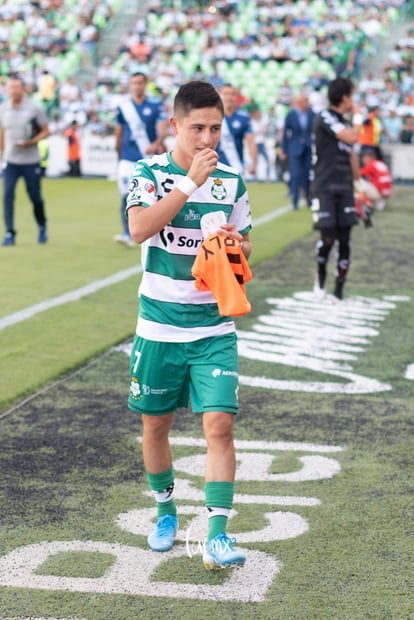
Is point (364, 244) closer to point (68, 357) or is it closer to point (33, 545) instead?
point (68, 357)

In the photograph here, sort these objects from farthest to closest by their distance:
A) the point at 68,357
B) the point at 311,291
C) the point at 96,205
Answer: the point at 96,205 < the point at 311,291 < the point at 68,357

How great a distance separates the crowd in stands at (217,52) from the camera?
107ft

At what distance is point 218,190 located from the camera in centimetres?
397

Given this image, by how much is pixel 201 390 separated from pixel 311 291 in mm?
6922

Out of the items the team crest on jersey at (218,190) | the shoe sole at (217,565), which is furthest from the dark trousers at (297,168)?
the shoe sole at (217,565)

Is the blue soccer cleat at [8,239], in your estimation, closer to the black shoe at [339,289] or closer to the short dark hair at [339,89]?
the black shoe at [339,289]

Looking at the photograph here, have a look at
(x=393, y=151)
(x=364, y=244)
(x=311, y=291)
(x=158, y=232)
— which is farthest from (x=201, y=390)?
(x=393, y=151)

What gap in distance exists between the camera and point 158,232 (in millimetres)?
3930

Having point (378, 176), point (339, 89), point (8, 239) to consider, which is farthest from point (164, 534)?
point (378, 176)

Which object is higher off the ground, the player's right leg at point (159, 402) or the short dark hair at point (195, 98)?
the short dark hair at point (195, 98)

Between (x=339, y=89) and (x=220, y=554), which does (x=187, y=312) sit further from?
(x=339, y=89)

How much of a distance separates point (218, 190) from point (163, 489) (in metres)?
1.19

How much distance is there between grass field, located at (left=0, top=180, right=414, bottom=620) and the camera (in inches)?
143

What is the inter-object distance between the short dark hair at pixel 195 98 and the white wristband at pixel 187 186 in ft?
0.85
